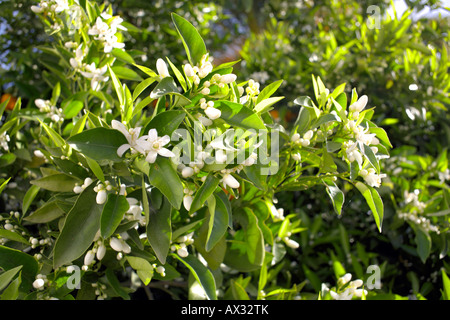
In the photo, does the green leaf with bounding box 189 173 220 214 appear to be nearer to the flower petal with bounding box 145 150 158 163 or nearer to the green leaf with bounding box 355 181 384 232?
the flower petal with bounding box 145 150 158 163

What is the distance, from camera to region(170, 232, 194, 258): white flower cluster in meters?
0.85

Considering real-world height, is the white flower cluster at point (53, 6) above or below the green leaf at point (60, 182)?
above

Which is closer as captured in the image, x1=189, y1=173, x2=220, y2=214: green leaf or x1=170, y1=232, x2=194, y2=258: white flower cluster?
x1=189, y1=173, x2=220, y2=214: green leaf

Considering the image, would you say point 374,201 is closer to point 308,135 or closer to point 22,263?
point 308,135

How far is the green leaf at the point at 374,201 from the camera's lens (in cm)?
76

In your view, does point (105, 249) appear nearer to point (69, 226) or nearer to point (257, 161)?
point (69, 226)

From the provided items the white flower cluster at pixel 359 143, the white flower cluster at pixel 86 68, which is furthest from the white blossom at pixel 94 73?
the white flower cluster at pixel 359 143

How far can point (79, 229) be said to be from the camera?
0.73m

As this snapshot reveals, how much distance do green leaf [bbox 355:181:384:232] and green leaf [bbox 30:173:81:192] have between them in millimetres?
549

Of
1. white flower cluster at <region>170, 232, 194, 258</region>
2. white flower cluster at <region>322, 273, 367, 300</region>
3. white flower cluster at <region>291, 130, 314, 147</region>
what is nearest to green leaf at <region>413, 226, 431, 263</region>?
white flower cluster at <region>322, 273, 367, 300</region>

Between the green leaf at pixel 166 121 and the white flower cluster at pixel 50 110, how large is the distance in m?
0.46

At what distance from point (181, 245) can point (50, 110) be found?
0.51 meters

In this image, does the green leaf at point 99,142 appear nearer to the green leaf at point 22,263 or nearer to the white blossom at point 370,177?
the green leaf at point 22,263

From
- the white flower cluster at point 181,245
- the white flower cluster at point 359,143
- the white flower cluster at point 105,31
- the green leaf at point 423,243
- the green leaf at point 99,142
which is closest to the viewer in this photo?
the green leaf at point 99,142
